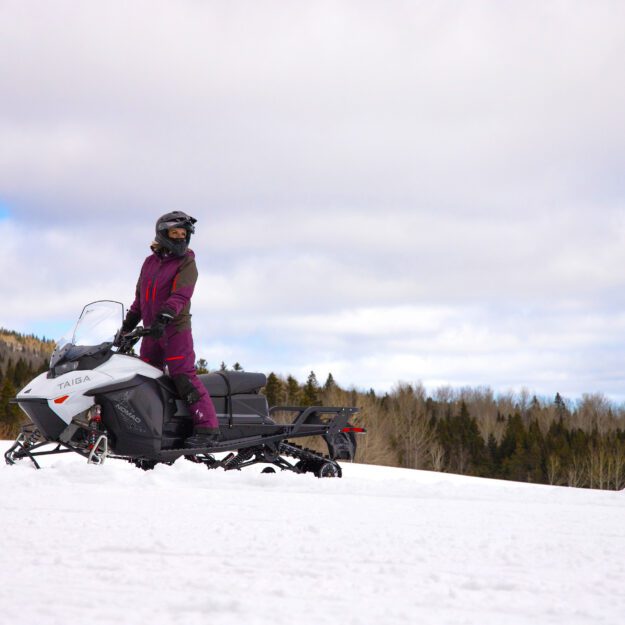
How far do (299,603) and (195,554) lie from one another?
0.73 meters

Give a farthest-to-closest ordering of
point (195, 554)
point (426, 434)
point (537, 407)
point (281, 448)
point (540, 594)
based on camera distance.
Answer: point (537, 407), point (426, 434), point (281, 448), point (195, 554), point (540, 594)

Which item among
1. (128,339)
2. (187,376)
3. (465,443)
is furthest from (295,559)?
(465,443)

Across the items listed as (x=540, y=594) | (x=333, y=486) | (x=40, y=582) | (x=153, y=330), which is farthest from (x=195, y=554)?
(x=153, y=330)

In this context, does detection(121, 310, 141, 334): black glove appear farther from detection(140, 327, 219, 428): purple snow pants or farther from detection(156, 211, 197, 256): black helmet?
detection(156, 211, 197, 256): black helmet

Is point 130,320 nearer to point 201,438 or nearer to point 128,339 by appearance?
point 128,339

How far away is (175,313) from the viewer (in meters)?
6.34

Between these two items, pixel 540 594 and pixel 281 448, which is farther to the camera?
pixel 281 448

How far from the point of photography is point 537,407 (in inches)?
3780

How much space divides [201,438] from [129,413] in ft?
2.32

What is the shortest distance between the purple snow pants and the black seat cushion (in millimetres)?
298

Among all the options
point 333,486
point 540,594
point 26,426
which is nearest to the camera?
point 540,594

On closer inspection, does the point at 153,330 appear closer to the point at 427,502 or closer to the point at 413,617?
the point at 427,502

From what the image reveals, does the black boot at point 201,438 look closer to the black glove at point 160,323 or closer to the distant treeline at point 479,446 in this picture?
the black glove at point 160,323

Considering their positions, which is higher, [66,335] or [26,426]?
[66,335]
